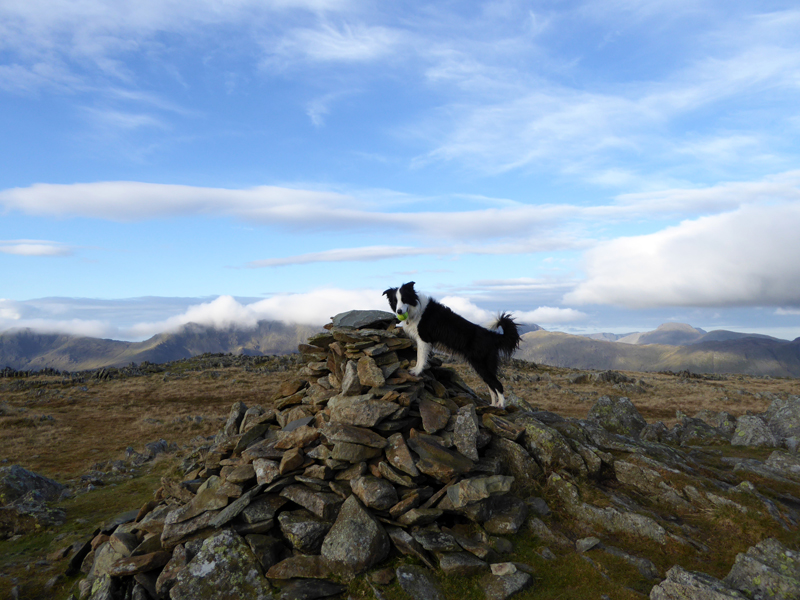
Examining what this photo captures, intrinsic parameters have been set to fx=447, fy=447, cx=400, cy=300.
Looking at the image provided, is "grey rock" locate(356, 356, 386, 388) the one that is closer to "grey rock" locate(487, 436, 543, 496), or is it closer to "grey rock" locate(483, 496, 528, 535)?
"grey rock" locate(487, 436, 543, 496)

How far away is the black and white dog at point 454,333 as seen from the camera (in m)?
13.2

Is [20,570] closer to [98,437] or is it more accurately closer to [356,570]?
[356,570]

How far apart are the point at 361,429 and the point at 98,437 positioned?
30541 mm

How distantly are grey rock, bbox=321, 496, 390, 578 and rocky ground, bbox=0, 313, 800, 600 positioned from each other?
4cm

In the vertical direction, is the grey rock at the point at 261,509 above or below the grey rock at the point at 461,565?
above

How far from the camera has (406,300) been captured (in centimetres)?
1319

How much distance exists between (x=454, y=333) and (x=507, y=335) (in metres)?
1.62

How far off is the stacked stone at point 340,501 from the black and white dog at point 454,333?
37.6 inches

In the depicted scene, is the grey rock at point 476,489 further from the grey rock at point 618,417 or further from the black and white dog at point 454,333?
the grey rock at point 618,417

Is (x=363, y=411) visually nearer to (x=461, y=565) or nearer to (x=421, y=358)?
(x=421, y=358)

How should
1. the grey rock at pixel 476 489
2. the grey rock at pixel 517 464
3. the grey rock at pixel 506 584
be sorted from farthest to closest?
the grey rock at pixel 517 464 < the grey rock at pixel 476 489 < the grey rock at pixel 506 584

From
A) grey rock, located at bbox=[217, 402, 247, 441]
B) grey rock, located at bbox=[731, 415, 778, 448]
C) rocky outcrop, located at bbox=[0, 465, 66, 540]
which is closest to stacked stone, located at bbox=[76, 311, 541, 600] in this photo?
grey rock, located at bbox=[217, 402, 247, 441]

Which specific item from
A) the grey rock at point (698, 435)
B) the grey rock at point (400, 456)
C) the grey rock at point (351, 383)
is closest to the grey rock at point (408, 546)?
the grey rock at point (400, 456)

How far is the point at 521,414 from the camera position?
13.8 meters
